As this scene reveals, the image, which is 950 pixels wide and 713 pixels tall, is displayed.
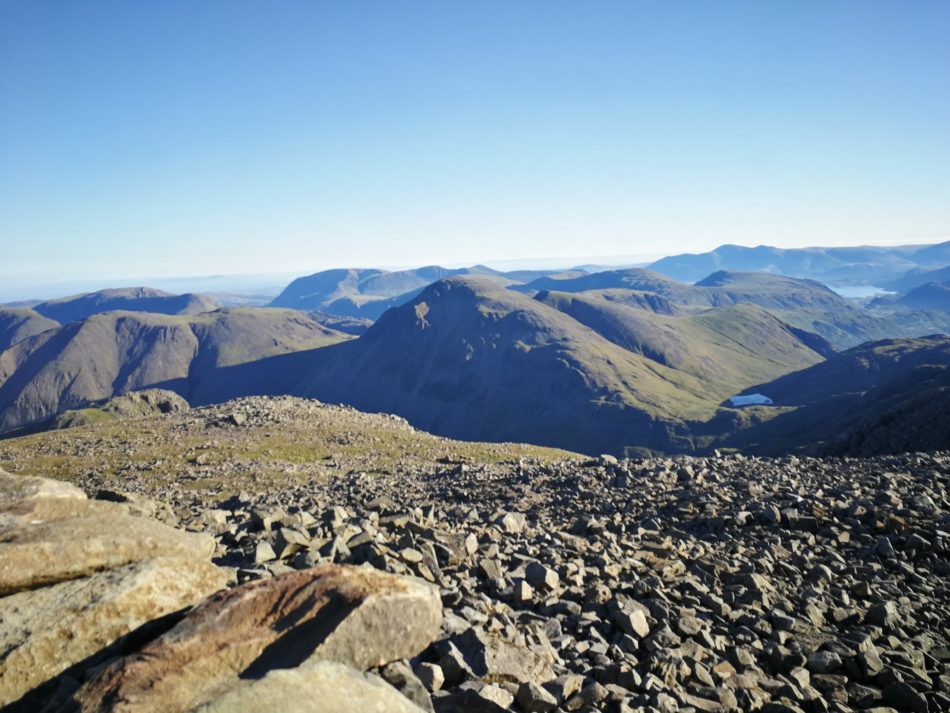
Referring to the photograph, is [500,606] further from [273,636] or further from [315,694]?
[315,694]

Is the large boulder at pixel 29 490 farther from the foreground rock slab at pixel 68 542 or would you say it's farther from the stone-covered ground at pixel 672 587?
the stone-covered ground at pixel 672 587

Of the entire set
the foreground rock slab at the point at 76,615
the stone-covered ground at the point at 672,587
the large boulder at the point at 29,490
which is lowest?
the stone-covered ground at the point at 672,587

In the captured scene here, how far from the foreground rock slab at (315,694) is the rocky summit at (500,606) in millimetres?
28

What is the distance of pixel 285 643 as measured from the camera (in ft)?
25.7

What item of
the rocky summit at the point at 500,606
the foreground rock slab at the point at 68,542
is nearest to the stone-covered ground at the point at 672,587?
the rocky summit at the point at 500,606

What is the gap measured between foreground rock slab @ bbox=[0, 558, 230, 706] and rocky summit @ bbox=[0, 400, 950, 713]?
3 centimetres

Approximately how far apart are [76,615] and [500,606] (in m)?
8.17

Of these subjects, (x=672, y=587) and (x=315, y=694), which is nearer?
(x=315, y=694)

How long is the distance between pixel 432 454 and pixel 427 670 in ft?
128

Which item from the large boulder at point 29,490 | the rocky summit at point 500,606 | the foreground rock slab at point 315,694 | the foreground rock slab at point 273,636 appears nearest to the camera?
the foreground rock slab at point 315,694

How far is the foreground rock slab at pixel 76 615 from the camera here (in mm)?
7688

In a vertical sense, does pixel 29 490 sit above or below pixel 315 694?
above

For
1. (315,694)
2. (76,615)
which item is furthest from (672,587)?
(76,615)

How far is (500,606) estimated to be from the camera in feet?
40.9
